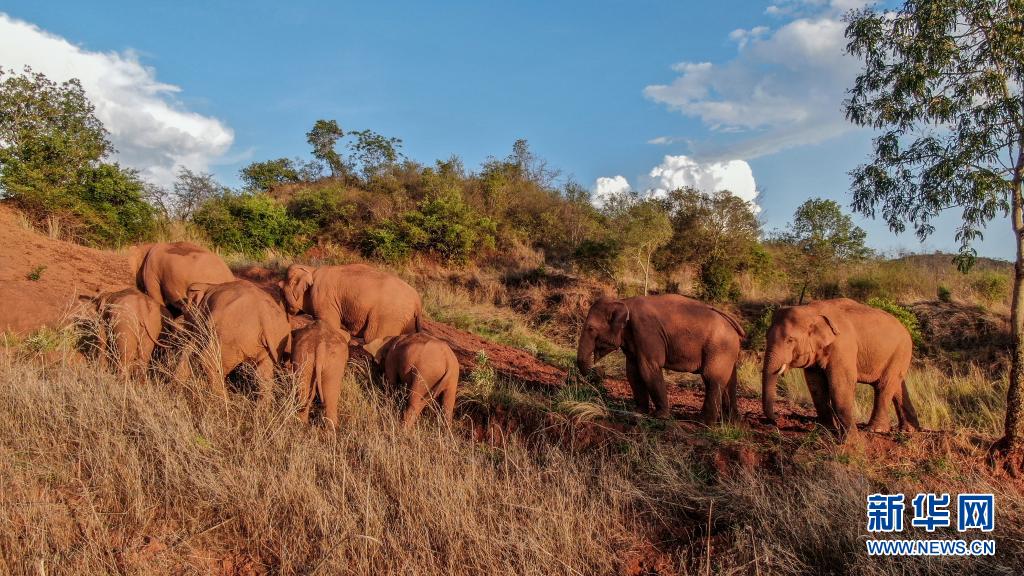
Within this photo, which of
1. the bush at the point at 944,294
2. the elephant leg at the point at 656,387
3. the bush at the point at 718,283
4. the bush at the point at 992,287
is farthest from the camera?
the bush at the point at 718,283

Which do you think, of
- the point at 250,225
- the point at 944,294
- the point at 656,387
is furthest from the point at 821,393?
the point at 250,225

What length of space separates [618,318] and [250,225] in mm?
21283

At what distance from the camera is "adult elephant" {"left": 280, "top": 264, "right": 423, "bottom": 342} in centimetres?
825

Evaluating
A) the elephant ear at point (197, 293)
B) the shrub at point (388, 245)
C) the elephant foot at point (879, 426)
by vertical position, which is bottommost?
the elephant foot at point (879, 426)

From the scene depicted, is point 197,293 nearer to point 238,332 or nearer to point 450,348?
point 238,332

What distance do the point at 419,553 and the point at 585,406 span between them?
317cm

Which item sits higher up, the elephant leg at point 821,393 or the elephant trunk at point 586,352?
the elephant trunk at point 586,352

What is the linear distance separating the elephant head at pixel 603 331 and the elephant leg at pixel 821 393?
2.48 m

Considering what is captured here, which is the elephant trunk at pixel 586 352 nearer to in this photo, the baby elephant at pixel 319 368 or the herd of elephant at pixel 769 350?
the herd of elephant at pixel 769 350

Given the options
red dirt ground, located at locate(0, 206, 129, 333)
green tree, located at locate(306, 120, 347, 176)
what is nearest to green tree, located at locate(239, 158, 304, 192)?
green tree, located at locate(306, 120, 347, 176)

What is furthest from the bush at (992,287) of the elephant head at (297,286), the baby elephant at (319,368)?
the baby elephant at (319,368)

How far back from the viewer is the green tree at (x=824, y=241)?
66.7 ft

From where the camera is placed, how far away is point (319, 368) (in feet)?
18.7

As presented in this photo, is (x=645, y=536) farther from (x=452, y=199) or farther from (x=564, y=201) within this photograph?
(x=564, y=201)
